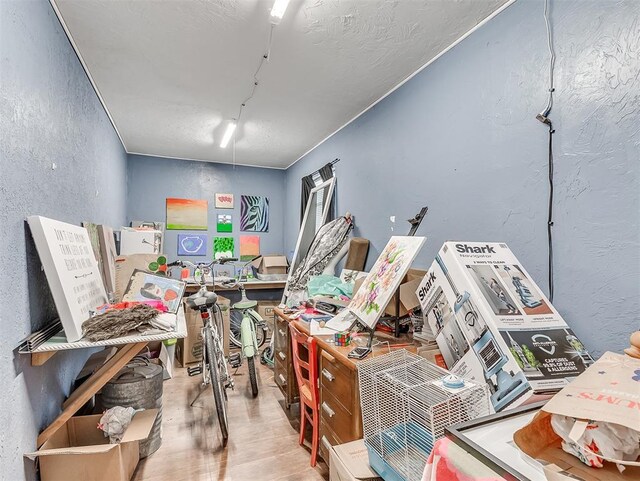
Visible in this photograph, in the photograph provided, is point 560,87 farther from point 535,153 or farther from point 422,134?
point 422,134

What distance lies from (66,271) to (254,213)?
3.87 m

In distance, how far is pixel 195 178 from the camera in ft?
16.4

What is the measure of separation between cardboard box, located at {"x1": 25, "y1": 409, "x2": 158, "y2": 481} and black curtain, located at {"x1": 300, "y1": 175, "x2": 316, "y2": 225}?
3.23 meters

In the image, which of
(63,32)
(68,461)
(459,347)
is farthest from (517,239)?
(63,32)

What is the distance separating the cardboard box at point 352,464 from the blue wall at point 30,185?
1.25 meters

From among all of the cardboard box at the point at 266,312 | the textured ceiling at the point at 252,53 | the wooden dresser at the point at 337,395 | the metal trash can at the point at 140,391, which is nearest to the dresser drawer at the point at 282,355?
the wooden dresser at the point at 337,395

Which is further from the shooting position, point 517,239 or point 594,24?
point 517,239

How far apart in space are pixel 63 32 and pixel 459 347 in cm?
282

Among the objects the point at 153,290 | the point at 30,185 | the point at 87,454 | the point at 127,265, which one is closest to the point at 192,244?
the point at 127,265

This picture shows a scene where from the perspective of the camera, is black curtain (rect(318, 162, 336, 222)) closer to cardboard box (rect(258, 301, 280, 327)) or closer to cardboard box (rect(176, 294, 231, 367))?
cardboard box (rect(258, 301, 280, 327))

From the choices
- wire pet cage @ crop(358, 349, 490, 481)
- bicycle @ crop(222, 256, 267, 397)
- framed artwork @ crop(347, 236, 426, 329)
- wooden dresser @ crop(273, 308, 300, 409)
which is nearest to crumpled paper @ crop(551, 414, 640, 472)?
wire pet cage @ crop(358, 349, 490, 481)

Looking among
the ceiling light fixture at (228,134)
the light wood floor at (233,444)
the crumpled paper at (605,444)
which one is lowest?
the light wood floor at (233,444)

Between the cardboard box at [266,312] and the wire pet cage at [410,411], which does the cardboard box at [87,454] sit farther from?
the cardboard box at [266,312]

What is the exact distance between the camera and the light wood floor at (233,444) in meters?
1.92
